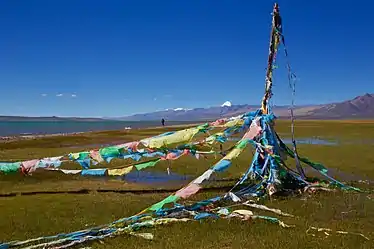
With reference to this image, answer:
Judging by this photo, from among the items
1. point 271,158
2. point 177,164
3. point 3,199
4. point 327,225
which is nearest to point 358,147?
point 177,164

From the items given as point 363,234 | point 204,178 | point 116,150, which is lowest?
point 363,234

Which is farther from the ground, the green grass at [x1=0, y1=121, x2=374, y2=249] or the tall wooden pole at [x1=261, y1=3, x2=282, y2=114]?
the tall wooden pole at [x1=261, y1=3, x2=282, y2=114]

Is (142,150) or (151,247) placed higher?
(142,150)

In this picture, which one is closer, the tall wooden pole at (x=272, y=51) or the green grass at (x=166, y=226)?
the green grass at (x=166, y=226)

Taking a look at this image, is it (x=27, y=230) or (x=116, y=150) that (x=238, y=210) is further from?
(x=27, y=230)

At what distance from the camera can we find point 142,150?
54.4ft

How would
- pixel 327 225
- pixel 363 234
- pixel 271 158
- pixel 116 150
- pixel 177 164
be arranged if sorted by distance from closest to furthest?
pixel 363 234, pixel 327 225, pixel 116 150, pixel 271 158, pixel 177 164

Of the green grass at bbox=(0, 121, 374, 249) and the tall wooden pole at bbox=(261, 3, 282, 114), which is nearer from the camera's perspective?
the green grass at bbox=(0, 121, 374, 249)

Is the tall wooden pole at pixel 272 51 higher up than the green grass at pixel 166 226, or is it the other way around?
the tall wooden pole at pixel 272 51

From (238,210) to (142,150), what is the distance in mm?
4424

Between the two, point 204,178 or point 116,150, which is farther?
point 116,150

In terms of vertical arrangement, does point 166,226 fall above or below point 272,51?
below

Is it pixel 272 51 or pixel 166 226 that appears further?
pixel 272 51

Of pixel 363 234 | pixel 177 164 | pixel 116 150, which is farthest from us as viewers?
pixel 177 164
